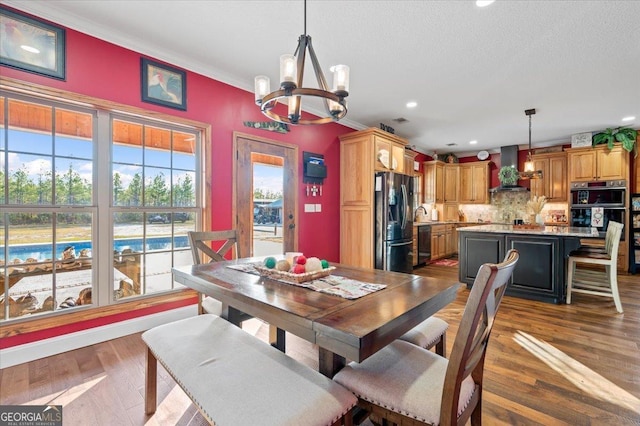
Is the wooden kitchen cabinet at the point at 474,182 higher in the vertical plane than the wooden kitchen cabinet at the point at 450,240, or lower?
higher

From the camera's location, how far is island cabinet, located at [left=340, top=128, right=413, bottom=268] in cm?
452

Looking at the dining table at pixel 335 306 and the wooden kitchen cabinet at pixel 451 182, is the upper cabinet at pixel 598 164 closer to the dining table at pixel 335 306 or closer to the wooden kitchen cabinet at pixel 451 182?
the wooden kitchen cabinet at pixel 451 182

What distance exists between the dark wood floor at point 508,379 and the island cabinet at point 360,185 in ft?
6.44

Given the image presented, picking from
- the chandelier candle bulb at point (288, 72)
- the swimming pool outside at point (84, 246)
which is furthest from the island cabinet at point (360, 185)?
the chandelier candle bulb at point (288, 72)

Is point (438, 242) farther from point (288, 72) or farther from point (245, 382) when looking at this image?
point (245, 382)

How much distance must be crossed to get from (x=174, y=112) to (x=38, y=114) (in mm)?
1024

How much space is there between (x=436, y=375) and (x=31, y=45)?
3427mm

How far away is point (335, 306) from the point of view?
1227 mm

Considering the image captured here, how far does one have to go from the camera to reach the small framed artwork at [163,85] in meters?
2.76

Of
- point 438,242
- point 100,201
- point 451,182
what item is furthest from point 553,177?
point 100,201

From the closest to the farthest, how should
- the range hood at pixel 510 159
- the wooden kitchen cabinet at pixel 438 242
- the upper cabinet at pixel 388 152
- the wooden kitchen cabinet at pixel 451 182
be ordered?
1. the upper cabinet at pixel 388 152
2. the wooden kitchen cabinet at pixel 438 242
3. the range hood at pixel 510 159
4. the wooden kitchen cabinet at pixel 451 182

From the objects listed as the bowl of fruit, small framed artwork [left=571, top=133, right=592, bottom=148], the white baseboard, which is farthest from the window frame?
small framed artwork [left=571, top=133, right=592, bottom=148]

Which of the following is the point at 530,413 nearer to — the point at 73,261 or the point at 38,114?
the point at 73,261

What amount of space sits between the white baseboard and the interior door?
1.03m
